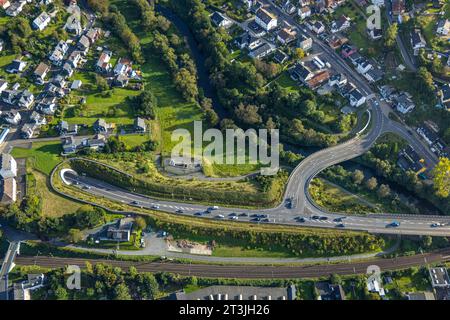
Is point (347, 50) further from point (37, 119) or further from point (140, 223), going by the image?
point (37, 119)

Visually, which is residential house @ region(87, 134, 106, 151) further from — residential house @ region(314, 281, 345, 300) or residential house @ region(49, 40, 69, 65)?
residential house @ region(314, 281, 345, 300)

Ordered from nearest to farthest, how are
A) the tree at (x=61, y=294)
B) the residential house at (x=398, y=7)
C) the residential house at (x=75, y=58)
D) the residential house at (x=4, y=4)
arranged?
the tree at (x=61, y=294) < the residential house at (x=75, y=58) < the residential house at (x=4, y=4) < the residential house at (x=398, y=7)

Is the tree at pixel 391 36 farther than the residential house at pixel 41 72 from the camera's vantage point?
Yes

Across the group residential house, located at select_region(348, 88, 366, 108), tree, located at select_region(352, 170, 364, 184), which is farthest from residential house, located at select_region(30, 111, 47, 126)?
residential house, located at select_region(348, 88, 366, 108)

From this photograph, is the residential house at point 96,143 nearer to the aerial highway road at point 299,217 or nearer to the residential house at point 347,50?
the aerial highway road at point 299,217

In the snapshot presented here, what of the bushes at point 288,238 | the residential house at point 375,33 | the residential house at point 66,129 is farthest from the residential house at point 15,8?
the residential house at point 375,33

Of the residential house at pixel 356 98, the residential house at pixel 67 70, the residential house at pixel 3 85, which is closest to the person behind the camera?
the residential house at pixel 3 85
